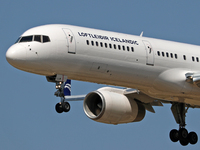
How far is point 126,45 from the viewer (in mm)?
37562

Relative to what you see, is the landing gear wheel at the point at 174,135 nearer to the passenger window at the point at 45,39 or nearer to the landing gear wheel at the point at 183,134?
the landing gear wheel at the point at 183,134

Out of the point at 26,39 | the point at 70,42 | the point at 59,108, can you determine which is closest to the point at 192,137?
the point at 59,108

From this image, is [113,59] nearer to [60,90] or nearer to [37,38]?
[60,90]

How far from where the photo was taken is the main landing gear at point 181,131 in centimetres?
4331

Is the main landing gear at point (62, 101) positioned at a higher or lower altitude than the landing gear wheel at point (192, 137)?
higher

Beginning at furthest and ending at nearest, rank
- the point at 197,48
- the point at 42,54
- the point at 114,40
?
1. the point at 197,48
2. the point at 114,40
3. the point at 42,54

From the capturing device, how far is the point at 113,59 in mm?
36688

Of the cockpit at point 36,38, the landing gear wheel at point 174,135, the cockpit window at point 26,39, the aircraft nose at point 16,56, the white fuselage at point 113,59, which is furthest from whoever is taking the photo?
the landing gear wheel at point 174,135

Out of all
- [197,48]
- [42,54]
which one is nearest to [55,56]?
[42,54]

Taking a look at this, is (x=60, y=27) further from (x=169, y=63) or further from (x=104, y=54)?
(x=169, y=63)

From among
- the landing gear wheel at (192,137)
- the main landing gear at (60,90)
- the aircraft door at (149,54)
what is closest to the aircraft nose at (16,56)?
the main landing gear at (60,90)

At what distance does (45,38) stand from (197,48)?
11.0m

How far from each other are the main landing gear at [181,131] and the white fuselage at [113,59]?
2737 mm

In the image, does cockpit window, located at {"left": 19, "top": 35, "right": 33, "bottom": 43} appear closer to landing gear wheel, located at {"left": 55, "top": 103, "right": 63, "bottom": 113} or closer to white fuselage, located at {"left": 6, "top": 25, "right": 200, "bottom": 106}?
white fuselage, located at {"left": 6, "top": 25, "right": 200, "bottom": 106}
